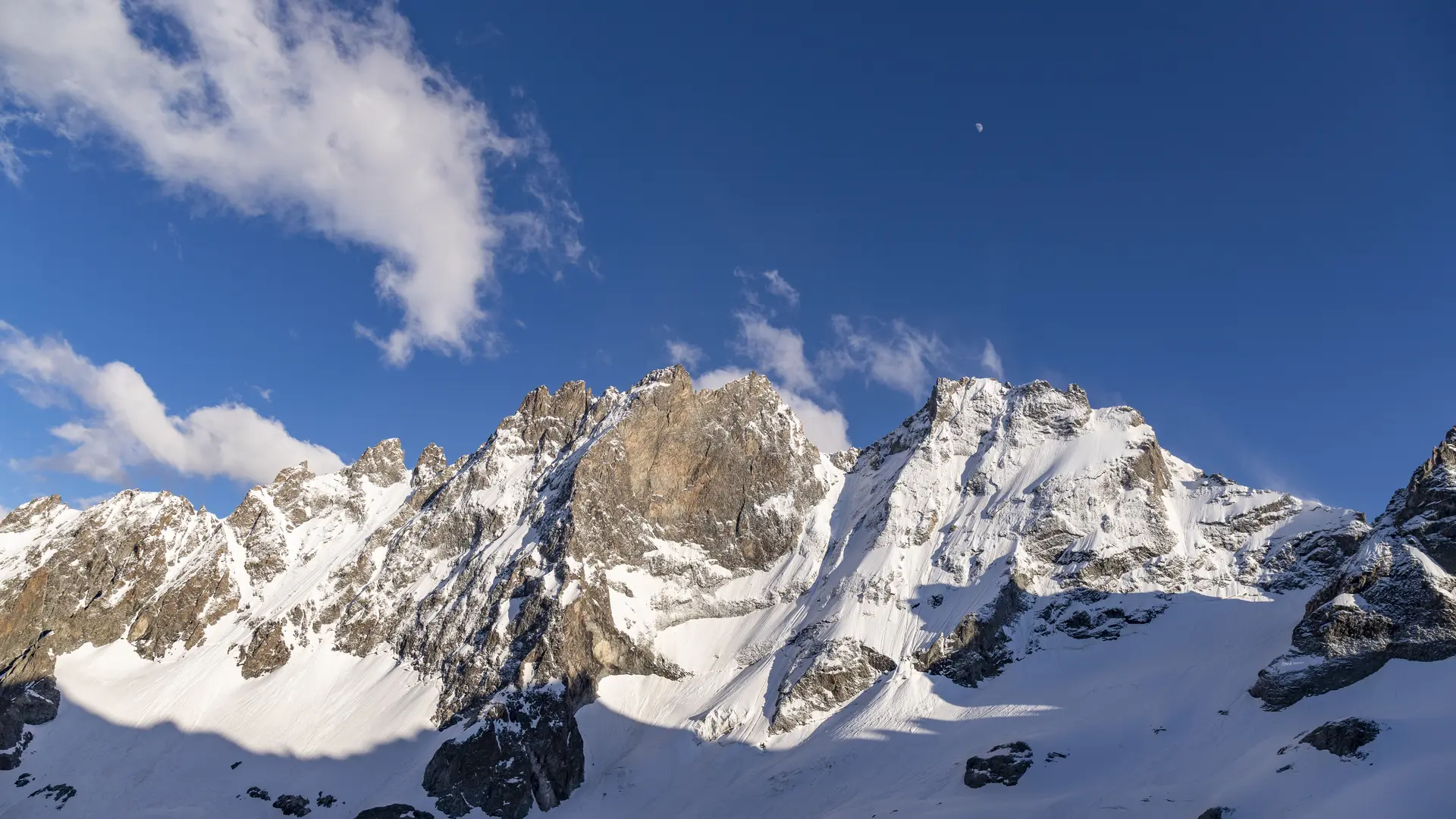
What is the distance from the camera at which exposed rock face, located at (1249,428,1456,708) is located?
3492 inches

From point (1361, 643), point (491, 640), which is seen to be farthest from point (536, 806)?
point (1361, 643)

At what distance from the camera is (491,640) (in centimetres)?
14000

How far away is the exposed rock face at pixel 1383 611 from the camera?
291 feet

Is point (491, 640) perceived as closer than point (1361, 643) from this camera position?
No

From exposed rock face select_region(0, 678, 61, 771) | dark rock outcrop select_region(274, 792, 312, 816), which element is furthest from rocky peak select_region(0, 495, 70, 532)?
dark rock outcrop select_region(274, 792, 312, 816)

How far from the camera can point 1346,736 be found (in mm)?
75250

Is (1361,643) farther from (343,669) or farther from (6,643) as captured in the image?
(6,643)

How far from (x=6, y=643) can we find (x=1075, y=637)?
17158cm

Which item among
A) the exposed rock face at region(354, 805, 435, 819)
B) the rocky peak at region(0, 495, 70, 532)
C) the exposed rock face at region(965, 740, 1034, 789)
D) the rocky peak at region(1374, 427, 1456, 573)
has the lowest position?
the exposed rock face at region(354, 805, 435, 819)

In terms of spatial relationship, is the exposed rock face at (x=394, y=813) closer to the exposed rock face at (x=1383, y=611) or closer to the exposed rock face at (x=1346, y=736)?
the exposed rock face at (x=1346, y=736)

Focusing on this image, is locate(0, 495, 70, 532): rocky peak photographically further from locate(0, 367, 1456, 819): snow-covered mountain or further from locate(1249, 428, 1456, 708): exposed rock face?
locate(1249, 428, 1456, 708): exposed rock face

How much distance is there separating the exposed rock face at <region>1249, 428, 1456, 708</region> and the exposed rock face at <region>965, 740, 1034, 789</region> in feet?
83.2

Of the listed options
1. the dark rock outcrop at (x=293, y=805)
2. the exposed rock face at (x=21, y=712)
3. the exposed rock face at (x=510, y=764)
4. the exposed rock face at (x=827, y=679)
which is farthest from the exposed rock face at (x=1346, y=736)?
the exposed rock face at (x=21, y=712)

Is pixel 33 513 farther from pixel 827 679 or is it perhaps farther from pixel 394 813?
pixel 827 679
